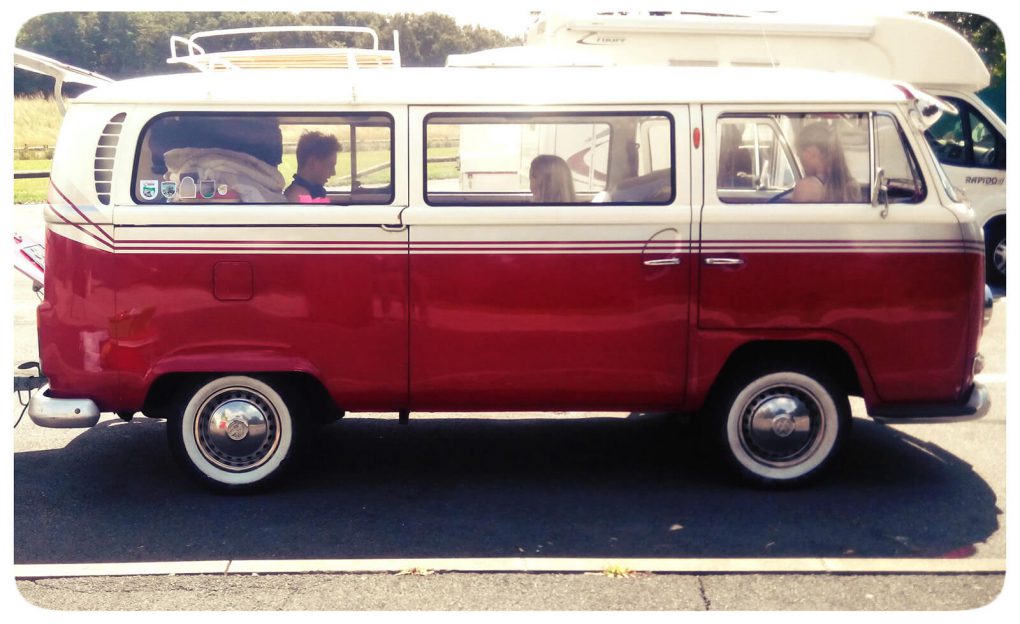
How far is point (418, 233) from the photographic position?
18.6 feet

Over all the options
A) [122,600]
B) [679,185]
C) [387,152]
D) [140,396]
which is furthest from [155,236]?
[679,185]

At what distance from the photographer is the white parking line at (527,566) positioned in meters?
4.93

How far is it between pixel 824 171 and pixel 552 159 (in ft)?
4.87

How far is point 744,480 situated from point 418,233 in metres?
2.26

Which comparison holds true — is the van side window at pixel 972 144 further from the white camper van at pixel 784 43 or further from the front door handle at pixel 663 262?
the front door handle at pixel 663 262

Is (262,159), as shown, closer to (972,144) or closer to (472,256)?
(472,256)

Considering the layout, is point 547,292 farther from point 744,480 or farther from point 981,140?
point 981,140

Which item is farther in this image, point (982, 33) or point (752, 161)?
point (982, 33)

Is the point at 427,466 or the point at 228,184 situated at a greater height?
the point at 228,184

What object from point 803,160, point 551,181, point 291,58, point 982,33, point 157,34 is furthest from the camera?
point 982,33

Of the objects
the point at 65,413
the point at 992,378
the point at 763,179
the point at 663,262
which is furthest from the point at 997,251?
the point at 65,413

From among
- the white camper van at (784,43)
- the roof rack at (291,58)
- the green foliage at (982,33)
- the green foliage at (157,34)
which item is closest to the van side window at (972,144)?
the white camper van at (784,43)

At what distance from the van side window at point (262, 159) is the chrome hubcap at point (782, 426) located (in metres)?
2.32

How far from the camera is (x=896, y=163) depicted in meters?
5.78
